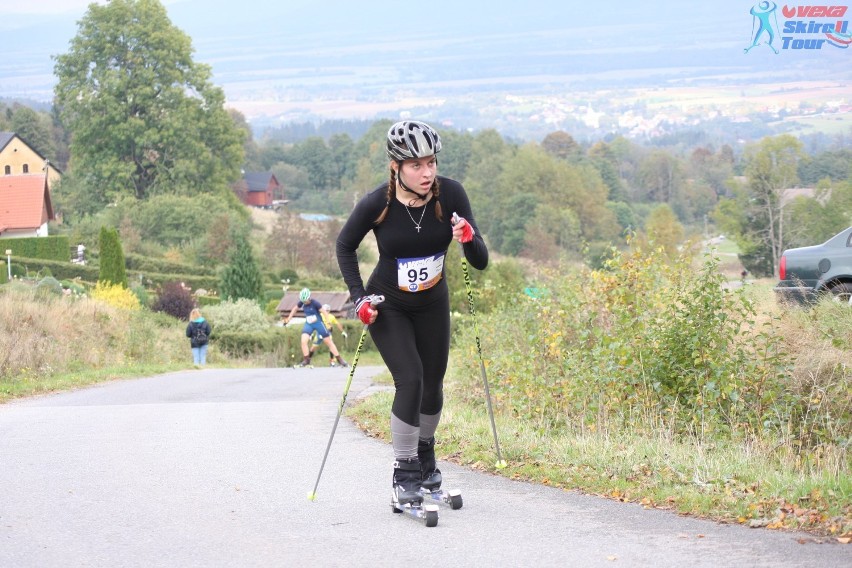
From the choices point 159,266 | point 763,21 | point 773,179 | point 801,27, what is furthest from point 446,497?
point 159,266

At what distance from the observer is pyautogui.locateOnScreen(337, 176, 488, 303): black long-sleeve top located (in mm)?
6895

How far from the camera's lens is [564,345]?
11.7 meters

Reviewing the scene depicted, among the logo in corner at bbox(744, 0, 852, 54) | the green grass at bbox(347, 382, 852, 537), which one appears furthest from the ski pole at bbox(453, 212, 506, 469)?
Result: the logo in corner at bbox(744, 0, 852, 54)

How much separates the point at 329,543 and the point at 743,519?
7.46 feet

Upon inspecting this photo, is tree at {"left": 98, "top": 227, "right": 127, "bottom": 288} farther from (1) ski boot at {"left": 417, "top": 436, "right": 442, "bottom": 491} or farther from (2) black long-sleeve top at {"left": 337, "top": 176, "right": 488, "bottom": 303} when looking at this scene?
(2) black long-sleeve top at {"left": 337, "top": 176, "right": 488, "bottom": 303}

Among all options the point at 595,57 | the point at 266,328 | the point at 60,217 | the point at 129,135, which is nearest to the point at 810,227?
the point at 266,328

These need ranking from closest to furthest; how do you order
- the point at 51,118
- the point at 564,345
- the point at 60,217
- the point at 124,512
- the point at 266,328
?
the point at 124,512, the point at 564,345, the point at 266,328, the point at 60,217, the point at 51,118

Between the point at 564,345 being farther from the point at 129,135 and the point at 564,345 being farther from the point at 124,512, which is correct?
the point at 129,135

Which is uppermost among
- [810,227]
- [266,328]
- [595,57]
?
[595,57]

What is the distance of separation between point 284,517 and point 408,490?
30.4 inches

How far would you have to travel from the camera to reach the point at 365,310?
6.76 m

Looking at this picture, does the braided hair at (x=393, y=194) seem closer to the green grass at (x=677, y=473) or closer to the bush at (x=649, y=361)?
the green grass at (x=677, y=473)

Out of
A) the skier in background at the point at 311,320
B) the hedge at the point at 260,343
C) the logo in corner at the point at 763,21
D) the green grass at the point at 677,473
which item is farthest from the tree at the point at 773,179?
the green grass at the point at 677,473

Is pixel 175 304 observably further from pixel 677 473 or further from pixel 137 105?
pixel 137 105
